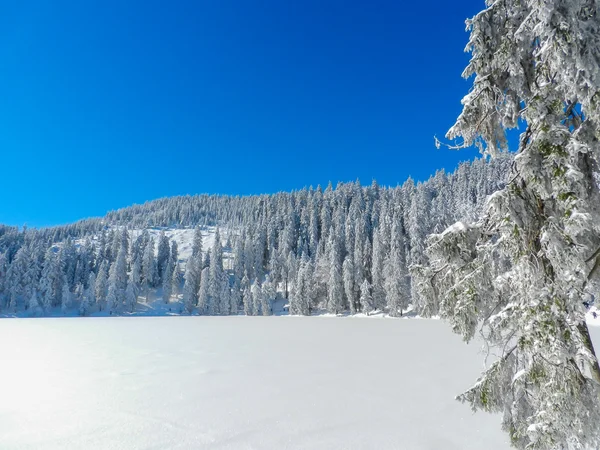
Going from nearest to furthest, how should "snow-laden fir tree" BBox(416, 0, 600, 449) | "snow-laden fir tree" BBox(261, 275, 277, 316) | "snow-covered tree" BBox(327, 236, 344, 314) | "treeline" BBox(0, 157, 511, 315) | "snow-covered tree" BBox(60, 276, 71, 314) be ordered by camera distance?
"snow-laden fir tree" BBox(416, 0, 600, 449) < "snow-covered tree" BBox(327, 236, 344, 314) < "treeline" BBox(0, 157, 511, 315) < "snow-laden fir tree" BBox(261, 275, 277, 316) < "snow-covered tree" BBox(60, 276, 71, 314)

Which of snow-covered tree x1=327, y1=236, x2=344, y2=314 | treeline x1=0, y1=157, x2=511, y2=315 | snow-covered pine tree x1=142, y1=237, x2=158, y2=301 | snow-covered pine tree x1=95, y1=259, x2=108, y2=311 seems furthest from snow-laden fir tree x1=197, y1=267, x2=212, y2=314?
snow-covered tree x1=327, y1=236, x2=344, y2=314

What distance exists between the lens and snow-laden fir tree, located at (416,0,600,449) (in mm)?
3242

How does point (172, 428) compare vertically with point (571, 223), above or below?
below

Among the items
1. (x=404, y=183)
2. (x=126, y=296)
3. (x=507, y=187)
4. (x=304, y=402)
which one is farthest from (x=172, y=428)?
(x=404, y=183)

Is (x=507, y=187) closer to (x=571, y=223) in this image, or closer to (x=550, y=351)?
(x=571, y=223)

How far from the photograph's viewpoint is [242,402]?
857cm

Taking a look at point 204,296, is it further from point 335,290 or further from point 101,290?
point 335,290

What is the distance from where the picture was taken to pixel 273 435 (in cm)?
662

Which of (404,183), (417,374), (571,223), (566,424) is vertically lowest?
(417,374)

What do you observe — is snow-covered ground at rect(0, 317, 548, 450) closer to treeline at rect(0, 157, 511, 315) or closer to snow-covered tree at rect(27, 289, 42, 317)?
treeline at rect(0, 157, 511, 315)

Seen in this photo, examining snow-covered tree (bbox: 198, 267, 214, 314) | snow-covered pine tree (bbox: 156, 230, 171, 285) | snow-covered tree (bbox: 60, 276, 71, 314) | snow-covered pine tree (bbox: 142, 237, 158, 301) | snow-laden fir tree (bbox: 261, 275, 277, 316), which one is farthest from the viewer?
snow-covered pine tree (bbox: 156, 230, 171, 285)

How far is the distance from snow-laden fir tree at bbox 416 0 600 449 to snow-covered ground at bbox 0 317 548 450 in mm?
2616

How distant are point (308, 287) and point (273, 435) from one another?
59515 millimetres

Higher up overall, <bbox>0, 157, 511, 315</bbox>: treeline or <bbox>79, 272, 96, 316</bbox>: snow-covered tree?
<bbox>0, 157, 511, 315</bbox>: treeline
